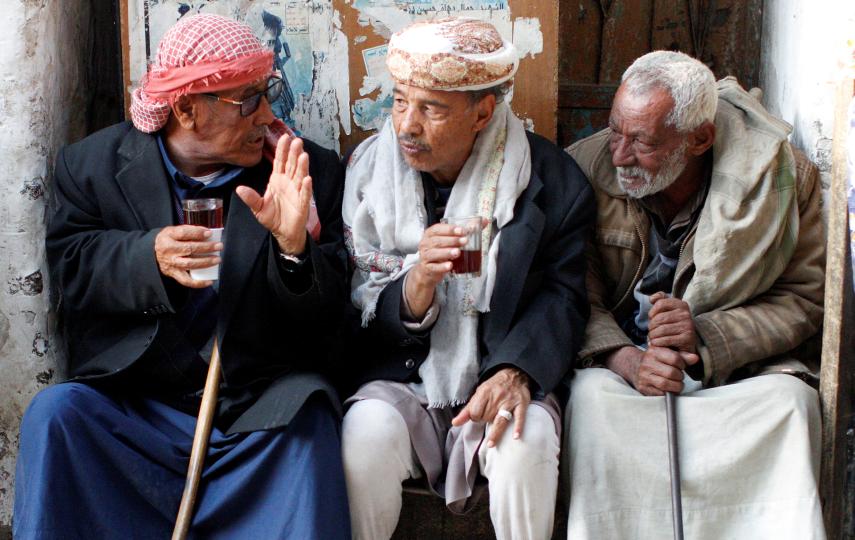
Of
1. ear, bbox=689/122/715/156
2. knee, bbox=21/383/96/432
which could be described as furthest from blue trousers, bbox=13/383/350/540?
ear, bbox=689/122/715/156

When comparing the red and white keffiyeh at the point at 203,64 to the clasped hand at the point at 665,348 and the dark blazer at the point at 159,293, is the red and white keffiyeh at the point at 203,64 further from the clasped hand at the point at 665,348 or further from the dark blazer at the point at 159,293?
the clasped hand at the point at 665,348

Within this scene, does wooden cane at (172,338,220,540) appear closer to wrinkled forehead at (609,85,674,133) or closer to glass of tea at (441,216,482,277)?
glass of tea at (441,216,482,277)

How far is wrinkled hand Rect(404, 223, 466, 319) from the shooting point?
11.6ft

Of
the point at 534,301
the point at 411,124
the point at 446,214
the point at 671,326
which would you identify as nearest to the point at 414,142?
the point at 411,124

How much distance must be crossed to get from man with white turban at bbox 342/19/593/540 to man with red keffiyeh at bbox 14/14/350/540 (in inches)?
6.1

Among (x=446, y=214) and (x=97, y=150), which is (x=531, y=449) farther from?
(x=97, y=150)

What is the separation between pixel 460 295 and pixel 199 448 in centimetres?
96

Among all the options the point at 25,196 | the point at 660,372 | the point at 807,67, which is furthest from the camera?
the point at 807,67

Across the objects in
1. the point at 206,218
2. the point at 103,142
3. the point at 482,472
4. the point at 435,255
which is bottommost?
the point at 482,472

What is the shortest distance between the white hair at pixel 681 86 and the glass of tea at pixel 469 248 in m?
0.83

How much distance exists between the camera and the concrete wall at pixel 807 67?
4.08m

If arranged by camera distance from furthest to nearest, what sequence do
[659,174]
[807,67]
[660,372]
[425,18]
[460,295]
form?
[425,18]
[807,67]
[659,174]
[460,295]
[660,372]

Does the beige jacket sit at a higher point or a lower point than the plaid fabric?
lower

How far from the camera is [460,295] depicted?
12.8 feet
